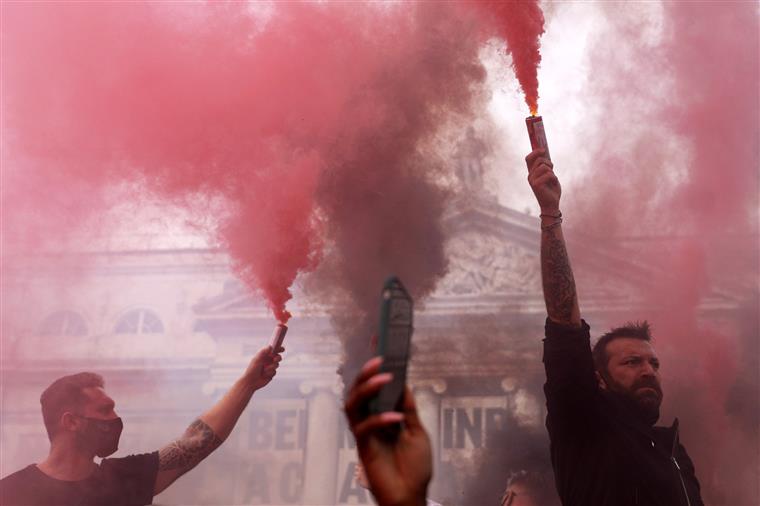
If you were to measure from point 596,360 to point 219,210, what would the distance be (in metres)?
4.27

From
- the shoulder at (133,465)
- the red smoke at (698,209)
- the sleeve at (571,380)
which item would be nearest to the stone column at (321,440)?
the red smoke at (698,209)

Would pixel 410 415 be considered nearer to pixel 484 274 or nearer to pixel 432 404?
pixel 432 404

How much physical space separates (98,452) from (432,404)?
17.8 metres

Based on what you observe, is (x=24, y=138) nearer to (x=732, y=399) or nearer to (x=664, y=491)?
(x=664, y=491)

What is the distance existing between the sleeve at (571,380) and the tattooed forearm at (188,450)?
215 centimetres

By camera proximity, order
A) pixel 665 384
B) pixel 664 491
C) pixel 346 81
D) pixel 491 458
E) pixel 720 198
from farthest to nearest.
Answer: pixel 491 458 → pixel 665 384 → pixel 720 198 → pixel 346 81 → pixel 664 491

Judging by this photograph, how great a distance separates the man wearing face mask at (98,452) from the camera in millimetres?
4574

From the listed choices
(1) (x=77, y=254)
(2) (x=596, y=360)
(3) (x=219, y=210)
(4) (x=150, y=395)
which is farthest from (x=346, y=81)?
(4) (x=150, y=395)

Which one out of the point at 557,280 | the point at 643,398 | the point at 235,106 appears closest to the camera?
the point at 557,280

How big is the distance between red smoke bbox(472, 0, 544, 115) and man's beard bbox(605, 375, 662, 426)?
1.42m

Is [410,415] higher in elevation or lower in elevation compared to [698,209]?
lower

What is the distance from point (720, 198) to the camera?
1133 centimetres

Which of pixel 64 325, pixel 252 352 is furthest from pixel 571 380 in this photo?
pixel 64 325

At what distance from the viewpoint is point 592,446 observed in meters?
3.53
